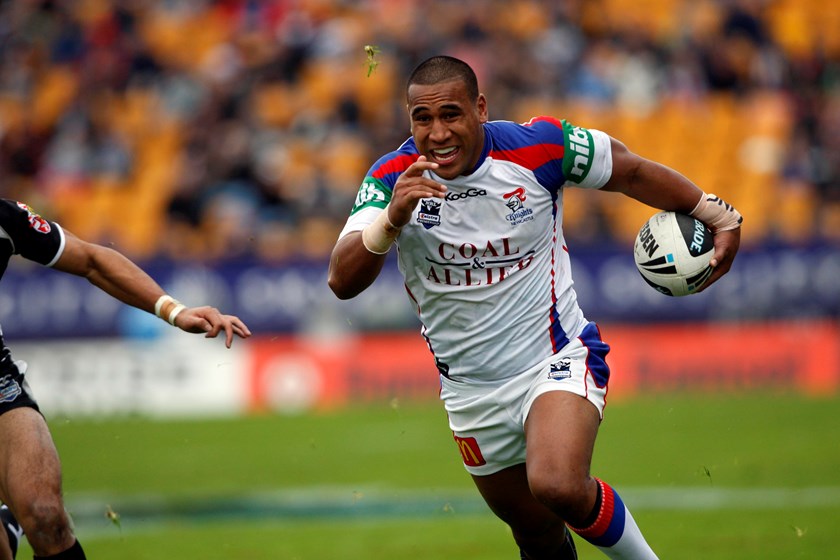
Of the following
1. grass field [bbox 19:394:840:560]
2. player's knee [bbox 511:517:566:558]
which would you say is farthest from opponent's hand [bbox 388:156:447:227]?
grass field [bbox 19:394:840:560]

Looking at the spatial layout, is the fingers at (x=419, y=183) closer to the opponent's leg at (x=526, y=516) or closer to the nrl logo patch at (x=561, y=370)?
the nrl logo patch at (x=561, y=370)

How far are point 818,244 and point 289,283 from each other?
735cm

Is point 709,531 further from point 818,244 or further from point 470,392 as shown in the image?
point 818,244

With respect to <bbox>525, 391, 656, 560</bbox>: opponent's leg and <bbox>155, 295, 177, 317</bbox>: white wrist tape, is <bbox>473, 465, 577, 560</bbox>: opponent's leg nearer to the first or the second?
<bbox>525, 391, 656, 560</bbox>: opponent's leg

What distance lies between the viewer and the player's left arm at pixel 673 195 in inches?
256

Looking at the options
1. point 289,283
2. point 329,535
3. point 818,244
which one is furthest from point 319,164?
point 329,535

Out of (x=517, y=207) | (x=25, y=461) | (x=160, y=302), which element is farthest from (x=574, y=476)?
(x=25, y=461)

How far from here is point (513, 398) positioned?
21.0ft

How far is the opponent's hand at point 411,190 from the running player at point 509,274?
0.79ft

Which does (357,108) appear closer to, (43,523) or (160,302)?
(160,302)

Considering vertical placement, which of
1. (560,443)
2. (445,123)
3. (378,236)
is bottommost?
(560,443)

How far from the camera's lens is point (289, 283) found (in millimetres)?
18766

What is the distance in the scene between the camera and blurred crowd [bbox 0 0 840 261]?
64.8 feet

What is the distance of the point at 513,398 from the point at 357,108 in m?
15.5
